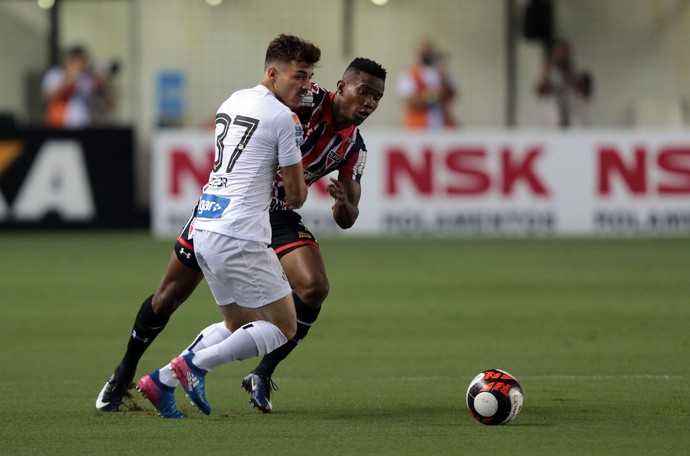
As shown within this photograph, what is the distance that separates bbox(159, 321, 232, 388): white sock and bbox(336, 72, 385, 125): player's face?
4.97ft

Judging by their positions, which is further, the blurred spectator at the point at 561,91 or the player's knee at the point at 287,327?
the blurred spectator at the point at 561,91

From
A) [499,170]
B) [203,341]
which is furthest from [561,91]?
[203,341]

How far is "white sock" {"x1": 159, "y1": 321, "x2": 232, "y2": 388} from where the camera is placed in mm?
6957

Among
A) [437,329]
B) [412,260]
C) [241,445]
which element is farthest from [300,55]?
[412,260]

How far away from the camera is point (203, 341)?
23.1 ft

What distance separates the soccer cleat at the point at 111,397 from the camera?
293 inches

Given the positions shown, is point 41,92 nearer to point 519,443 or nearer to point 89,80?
point 89,80

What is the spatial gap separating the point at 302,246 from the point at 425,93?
14.7 meters

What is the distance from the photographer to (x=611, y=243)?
18891mm

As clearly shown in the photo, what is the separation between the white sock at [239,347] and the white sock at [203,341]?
95mm

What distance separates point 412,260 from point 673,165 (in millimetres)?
5040

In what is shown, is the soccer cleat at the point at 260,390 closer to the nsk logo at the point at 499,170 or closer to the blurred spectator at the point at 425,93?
the nsk logo at the point at 499,170

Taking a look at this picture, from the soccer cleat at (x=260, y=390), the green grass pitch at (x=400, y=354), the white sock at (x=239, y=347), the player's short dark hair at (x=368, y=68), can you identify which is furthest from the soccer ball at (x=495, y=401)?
the player's short dark hair at (x=368, y=68)

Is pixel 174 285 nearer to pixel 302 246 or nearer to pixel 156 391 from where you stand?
pixel 156 391
